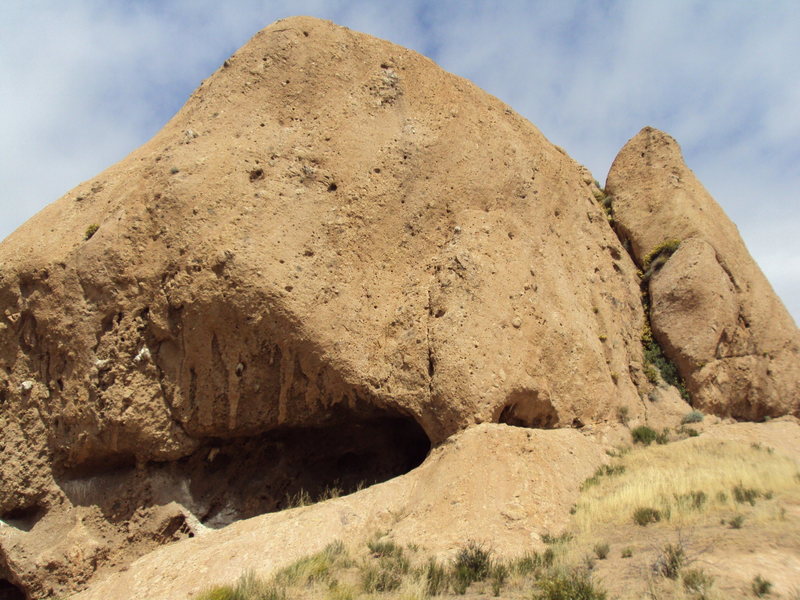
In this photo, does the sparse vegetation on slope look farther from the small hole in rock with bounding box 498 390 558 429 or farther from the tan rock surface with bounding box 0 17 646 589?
the small hole in rock with bounding box 498 390 558 429

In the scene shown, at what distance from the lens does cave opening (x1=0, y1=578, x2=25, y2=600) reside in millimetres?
12273

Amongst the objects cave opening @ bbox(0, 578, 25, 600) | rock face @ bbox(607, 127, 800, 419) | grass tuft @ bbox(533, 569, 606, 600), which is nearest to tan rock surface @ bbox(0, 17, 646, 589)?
cave opening @ bbox(0, 578, 25, 600)

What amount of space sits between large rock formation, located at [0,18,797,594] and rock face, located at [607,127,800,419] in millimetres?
2156

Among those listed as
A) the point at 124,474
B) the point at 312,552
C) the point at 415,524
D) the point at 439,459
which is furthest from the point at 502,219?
the point at 124,474

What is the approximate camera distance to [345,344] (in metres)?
11.4

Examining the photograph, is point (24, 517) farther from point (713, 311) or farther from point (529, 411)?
point (713, 311)

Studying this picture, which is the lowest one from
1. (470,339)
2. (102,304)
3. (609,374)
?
(609,374)

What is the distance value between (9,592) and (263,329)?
660cm

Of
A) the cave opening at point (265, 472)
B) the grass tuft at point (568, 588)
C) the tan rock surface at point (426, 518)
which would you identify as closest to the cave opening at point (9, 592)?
the cave opening at point (265, 472)

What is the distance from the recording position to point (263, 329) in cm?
1138

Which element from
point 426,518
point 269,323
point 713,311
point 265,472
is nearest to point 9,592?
point 265,472

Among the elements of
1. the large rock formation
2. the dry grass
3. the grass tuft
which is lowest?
the grass tuft

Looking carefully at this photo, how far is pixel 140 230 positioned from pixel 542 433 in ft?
24.6

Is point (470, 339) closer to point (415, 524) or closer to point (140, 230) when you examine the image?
point (415, 524)
